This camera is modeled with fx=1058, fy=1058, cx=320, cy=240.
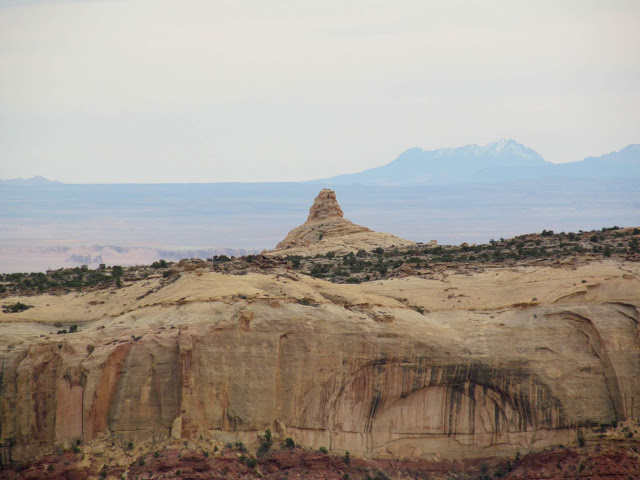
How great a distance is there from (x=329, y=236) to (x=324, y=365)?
1673 inches

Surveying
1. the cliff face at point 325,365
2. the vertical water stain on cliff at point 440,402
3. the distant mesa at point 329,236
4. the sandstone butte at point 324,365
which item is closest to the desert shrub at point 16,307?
the sandstone butte at point 324,365

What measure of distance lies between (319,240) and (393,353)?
137 feet

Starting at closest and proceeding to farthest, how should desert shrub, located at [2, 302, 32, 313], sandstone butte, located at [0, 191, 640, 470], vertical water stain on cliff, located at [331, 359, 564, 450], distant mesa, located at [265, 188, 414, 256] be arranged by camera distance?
sandstone butte, located at [0, 191, 640, 470] → vertical water stain on cliff, located at [331, 359, 564, 450] → desert shrub, located at [2, 302, 32, 313] → distant mesa, located at [265, 188, 414, 256]

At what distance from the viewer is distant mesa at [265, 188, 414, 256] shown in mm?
82438

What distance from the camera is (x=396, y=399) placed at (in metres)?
48.9

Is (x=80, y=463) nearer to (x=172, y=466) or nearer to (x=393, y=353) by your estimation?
(x=172, y=466)

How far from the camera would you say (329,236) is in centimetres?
9012

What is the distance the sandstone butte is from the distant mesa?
26841mm

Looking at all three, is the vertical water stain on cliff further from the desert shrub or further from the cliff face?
the desert shrub

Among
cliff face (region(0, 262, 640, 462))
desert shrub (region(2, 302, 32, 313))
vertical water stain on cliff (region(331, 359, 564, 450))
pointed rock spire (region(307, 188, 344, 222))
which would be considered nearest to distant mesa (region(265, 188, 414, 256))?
pointed rock spire (region(307, 188, 344, 222))

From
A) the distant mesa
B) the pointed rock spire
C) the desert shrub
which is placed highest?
the pointed rock spire

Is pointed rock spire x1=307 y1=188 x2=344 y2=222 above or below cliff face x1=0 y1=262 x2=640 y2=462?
above

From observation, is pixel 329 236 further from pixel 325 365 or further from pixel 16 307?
pixel 325 365

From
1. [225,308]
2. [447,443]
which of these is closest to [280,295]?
[225,308]
